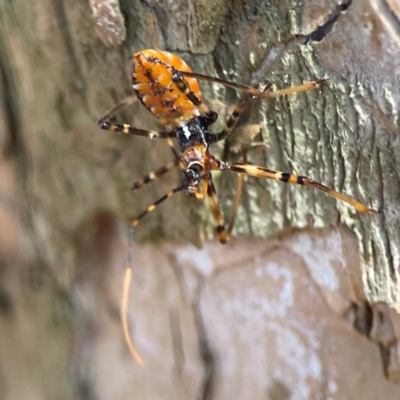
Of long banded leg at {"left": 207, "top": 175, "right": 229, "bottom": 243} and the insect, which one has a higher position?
the insect

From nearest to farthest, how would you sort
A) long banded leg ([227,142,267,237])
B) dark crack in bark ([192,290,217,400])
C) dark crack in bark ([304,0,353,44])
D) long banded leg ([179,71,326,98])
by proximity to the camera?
dark crack in bark ([304,0,353,44]), long banded leg ([179,71,326,98]), long banded leg ([227,142,267,237]), dark crack in bark ([192,290,217,400])

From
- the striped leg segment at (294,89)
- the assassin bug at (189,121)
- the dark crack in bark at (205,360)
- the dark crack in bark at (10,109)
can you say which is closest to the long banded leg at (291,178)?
the assassin bug at (189,121)

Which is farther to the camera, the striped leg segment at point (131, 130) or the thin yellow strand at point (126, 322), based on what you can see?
the thin yellow strand at point (126, 322)

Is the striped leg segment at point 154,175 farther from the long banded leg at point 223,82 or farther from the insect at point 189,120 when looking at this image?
the long banded leg at point 223,82

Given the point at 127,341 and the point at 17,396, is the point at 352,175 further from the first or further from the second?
the point at 17,396

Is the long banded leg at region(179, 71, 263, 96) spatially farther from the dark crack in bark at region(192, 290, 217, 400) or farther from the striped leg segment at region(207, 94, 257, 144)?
the dark crack in bark at region(192, 290, 217, 400)

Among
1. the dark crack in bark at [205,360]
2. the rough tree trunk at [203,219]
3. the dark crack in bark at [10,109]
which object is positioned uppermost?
the dark crack in bark at [10,109]

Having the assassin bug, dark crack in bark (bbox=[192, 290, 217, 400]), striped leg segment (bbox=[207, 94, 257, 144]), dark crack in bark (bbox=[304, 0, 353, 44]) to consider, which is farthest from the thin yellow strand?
dark crack in bark (bbox=[304, 0, 353, 44])
